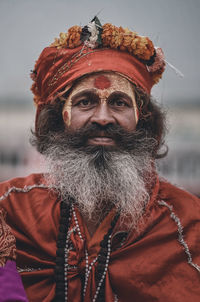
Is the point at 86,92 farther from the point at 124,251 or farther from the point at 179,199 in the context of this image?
the point at 124,251

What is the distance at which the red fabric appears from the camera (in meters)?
2.25

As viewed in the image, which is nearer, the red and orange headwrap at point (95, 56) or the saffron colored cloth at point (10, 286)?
the saffron colored cloth at point (10, 286)

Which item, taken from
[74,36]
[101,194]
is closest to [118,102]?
[74,36]

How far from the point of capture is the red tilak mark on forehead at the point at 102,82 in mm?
2227

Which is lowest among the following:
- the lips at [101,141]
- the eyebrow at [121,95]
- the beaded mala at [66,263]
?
the beaded mala at [66,263]

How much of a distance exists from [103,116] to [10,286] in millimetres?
1214

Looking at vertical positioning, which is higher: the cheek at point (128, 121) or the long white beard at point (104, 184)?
the cheek at point (128, 121)

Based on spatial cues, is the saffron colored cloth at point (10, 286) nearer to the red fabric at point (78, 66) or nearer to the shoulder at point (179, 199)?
the shoulder at point (179, 199)

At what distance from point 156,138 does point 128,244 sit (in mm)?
956

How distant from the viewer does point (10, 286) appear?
4.64ft

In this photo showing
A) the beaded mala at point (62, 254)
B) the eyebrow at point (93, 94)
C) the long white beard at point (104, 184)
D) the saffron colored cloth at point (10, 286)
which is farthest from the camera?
the eyebrow at point (93, 94)

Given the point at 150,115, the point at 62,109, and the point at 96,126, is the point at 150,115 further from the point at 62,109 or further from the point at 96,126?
the point at 62,109

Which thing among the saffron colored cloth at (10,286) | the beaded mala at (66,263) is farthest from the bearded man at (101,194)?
the saffron colored cloth at (10,286)

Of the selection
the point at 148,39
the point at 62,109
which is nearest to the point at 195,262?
the point at 62,109
